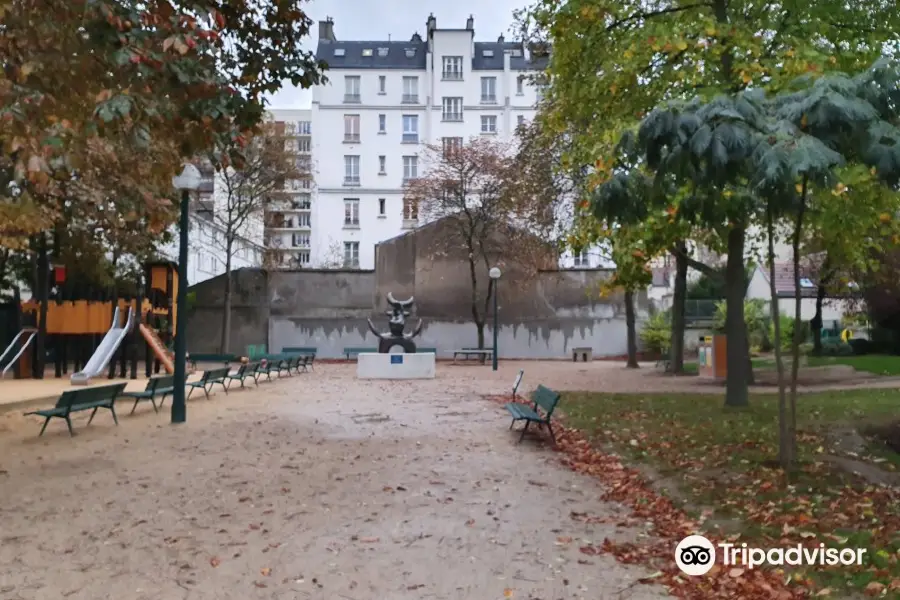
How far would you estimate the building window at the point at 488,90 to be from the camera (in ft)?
188

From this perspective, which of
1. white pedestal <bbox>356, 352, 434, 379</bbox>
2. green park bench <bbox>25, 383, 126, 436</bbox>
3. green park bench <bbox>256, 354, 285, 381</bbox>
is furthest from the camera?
white pedestal <bbox>356, 352, 434, 379</bbox>

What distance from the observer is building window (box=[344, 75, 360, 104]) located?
186 feet

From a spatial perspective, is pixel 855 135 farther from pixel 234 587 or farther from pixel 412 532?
pixel 234 587

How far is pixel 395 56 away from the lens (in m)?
58.8

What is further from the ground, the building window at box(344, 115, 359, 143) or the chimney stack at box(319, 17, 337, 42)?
the chimney stack at box(319, 17, 337, 42)

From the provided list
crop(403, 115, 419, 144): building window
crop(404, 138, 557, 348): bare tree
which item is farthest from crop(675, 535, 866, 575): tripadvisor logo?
crop(403, 115, 419, 144): building window

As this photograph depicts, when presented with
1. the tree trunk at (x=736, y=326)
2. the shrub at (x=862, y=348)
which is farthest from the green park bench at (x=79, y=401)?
the shrub at (x=862, y=348)

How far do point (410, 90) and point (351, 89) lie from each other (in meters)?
4.32

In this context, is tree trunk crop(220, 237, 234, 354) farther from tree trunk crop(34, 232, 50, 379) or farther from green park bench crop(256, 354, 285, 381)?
tree trunk crop(34, 232, 50, 379)

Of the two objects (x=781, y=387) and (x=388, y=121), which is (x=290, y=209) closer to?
(x=388, y=121)

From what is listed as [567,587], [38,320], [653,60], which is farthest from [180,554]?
[38,320]

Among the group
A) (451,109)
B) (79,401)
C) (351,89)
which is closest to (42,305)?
(79,401)

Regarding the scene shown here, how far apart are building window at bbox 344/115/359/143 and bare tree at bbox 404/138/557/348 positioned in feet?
62.7

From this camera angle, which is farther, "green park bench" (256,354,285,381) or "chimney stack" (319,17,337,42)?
"chimney stack" (319,17,337,42)
